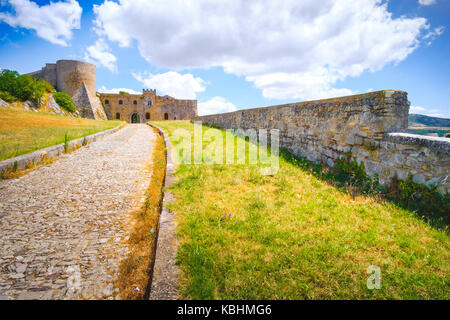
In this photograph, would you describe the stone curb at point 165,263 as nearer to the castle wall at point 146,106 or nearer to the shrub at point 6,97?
the shrub at point 6,97

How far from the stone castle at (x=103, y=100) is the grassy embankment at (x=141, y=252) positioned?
146 ft

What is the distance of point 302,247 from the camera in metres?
2.45

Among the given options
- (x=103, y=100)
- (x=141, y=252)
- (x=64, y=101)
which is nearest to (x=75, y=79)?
(x=64, y=101)

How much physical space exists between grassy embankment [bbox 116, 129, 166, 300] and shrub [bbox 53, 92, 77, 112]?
4036 centimetres

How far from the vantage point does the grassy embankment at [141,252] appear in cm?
201

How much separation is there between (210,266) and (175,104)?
5264cm

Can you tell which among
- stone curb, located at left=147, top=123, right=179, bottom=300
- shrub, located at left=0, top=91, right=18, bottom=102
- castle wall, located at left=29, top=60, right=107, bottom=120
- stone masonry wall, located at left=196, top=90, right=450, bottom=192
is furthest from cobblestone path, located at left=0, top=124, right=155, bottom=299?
castle wall, located at left=29, top=60, right=107, bottom=120

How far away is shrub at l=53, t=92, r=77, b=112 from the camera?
33.7m

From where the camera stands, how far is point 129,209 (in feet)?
11.6

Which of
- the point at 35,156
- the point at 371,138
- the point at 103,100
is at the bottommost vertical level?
the point at 35,156

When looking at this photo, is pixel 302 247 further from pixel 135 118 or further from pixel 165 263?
pixel 135 118

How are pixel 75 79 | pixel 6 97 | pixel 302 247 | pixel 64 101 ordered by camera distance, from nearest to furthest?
pixel 302 247, pixel 6 97, pixel 64 101, pixel 75 79

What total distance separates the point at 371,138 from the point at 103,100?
5273 cm

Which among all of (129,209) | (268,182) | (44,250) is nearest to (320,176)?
(268,182)
